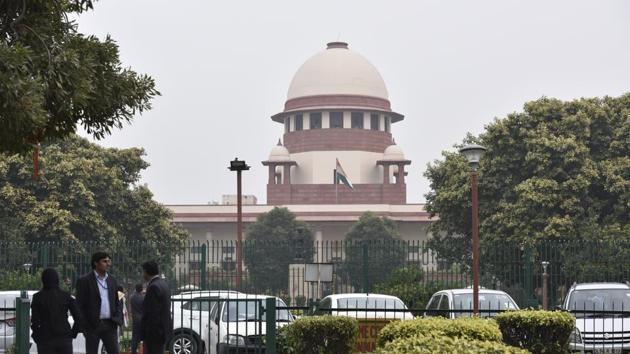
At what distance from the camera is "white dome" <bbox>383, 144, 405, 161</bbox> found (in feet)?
268

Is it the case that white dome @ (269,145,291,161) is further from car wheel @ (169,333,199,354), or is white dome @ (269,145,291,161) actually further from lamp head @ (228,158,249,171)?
car wheel @ (169,333,199,354)

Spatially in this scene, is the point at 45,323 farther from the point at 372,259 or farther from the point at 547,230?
the point at 547,230

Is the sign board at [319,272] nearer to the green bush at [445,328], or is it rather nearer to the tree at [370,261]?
the tree at [370,261]

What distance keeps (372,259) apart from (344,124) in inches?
2301

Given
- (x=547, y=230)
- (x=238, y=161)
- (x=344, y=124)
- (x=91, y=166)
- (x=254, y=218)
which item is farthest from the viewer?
(x=344, y=124)

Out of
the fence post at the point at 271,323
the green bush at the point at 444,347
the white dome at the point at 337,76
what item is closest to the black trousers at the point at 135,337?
the fence post at the point at 271,323

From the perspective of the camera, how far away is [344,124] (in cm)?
8581

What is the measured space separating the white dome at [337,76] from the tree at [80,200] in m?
39.9

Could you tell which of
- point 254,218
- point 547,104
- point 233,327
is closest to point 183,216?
point 254,218

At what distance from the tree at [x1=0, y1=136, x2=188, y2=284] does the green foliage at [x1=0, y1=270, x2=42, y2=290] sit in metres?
11.8

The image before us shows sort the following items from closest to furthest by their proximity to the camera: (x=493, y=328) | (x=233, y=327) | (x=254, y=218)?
(x=493, y=328)
(x=233, y=327)
(x=254, y=218)

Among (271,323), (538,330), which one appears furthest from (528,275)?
(271,323)

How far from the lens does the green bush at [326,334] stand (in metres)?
12.6

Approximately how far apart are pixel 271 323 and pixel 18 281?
14.1 metres
